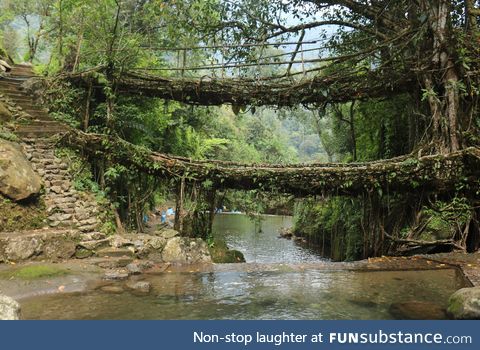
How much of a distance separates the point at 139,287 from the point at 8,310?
2.59 m

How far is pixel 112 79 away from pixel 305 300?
8.10 m

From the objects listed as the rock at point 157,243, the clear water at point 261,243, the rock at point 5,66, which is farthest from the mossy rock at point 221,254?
the rock at point 5,66

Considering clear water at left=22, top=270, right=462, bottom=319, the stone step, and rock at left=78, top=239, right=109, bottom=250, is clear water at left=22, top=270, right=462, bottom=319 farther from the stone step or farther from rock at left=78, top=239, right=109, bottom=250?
rock at left=78, top=239, right=109, bottom=250

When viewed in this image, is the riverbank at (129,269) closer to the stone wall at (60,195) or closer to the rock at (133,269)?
the rock at (133,269)

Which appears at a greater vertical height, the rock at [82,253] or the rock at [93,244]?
the rock at [93,244]

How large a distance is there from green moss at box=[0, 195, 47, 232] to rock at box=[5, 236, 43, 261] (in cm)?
65

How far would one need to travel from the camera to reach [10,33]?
30.3 meters

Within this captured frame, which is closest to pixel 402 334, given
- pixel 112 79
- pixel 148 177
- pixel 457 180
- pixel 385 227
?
pixel 457 180

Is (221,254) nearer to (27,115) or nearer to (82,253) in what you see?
(82,253)

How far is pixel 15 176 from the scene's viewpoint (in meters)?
8.47

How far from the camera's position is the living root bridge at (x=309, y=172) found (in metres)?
9.27

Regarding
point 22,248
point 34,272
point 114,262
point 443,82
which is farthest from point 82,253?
point 443,82

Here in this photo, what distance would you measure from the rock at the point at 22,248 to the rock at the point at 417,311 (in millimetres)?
6155

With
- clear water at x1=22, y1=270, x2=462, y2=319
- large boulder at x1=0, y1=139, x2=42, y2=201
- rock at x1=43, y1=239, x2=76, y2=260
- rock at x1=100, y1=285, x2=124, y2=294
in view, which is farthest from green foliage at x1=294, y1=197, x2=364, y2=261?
large boulder at x1=0, y1=139, x2=42, y2=201
